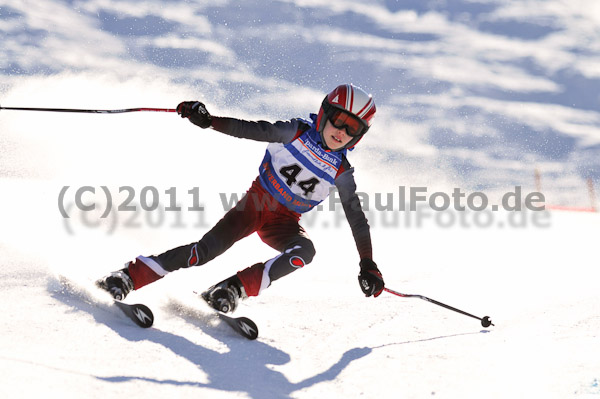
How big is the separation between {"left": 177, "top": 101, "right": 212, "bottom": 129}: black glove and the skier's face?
871mm

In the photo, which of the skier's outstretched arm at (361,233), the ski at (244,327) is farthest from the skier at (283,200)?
the ski at (244,327)

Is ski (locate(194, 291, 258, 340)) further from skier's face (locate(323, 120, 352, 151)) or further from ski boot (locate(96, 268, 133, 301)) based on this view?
skier's face (locate(323, 120, 352, 151))

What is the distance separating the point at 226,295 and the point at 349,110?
1540 millimetres

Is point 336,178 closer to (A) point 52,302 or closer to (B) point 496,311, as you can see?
(B) point 496,311

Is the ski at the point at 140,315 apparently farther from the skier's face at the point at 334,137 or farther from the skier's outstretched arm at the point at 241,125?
the skier's face at the point at 334,137

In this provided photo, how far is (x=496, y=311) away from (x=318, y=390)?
2145 millimetres

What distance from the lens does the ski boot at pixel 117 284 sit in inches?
138

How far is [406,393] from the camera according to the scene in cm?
279

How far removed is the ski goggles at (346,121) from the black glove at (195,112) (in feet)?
2.91

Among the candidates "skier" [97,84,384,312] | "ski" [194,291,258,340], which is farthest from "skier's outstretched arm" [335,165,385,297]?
"ski" [194,291,258,340]

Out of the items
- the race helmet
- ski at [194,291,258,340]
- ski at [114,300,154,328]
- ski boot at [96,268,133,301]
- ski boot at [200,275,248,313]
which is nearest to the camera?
ski at [114,300,154,328]

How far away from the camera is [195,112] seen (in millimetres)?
3598

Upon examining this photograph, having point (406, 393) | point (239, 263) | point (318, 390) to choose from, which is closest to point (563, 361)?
point (406, 393)

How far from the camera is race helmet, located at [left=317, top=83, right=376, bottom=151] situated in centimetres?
388
